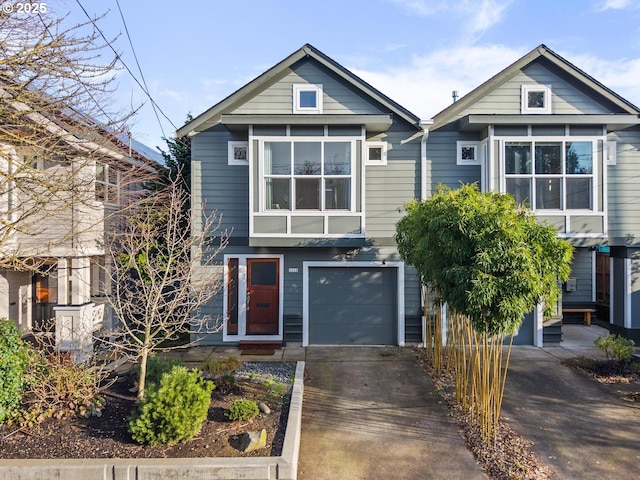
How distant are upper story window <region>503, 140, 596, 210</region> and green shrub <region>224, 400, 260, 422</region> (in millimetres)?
7310

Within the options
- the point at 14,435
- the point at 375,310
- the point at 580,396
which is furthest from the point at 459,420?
the point at 14,435

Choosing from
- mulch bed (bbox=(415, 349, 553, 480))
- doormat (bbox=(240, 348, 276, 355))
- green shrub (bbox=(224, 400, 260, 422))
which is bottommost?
mulch bed (bbox=(415, 349, 553, 480))

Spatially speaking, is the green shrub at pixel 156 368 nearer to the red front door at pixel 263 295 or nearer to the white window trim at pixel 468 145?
the red front door at pixel 263 295

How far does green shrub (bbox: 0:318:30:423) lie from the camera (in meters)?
4.54

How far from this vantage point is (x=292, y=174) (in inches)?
347

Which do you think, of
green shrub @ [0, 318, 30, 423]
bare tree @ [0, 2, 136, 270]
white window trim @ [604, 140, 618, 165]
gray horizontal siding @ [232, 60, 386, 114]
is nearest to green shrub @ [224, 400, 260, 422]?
green shrub @ [0, 318, 30, 423]

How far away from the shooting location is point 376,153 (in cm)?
942

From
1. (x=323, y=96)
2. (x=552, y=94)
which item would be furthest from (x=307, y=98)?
(x=552, y=94)

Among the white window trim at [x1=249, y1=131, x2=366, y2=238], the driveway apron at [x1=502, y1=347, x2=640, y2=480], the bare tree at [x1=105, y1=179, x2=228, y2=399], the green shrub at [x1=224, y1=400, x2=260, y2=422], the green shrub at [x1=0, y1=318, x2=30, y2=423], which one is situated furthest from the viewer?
the white window trim at [x1=249, y1=131, x2=366, y2=238]

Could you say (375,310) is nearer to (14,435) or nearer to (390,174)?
(390,174)

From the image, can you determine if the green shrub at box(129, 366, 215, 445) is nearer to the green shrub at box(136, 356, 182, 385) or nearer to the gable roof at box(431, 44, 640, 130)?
the green shrub at box(136, 356, 182, 385)

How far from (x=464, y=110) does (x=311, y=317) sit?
6.23m

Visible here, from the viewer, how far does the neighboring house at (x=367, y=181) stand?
884cm

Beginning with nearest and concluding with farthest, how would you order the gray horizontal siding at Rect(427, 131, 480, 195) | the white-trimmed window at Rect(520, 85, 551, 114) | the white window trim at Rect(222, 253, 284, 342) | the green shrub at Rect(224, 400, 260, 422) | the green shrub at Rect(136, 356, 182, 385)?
1. the green shrub at Rect(224, 400, 260, 422)
2. the green shrub at Rect(136, 356, 182, 385)
3. the white window trim at Rect(222, 253, 284, 342)
4. the white-trimmed window at Rect(520, 85, 551, 114)
5. the gray horizontal siding at Rect(427, 131, 480, 195)
